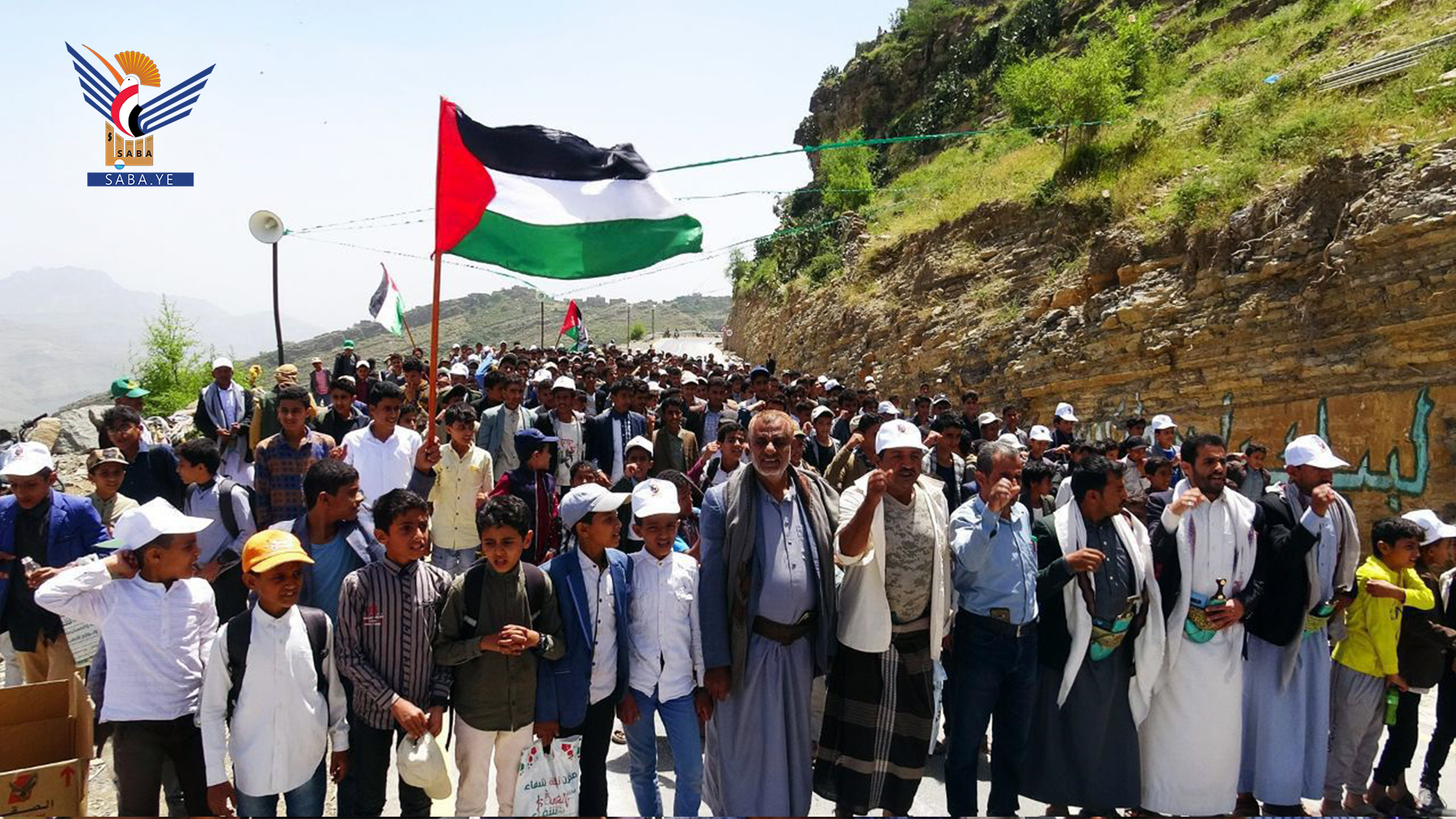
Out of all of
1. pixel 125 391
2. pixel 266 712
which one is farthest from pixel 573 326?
pixel 266 712

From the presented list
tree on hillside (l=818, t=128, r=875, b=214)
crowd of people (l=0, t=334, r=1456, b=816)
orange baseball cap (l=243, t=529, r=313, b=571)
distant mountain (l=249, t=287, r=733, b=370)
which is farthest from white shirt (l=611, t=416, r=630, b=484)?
distant mountain (l=249, t=287, r=733, b=370)

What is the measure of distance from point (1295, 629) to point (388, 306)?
1652 centimetres

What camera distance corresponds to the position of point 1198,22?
67.8 feet

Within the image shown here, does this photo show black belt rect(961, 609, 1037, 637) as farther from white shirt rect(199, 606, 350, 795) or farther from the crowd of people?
white shirt rect(199, 606, 350, 795)

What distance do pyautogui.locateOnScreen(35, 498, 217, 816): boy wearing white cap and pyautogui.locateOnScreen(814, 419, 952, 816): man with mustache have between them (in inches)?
106

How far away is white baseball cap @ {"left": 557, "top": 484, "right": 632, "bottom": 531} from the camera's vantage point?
143 inches

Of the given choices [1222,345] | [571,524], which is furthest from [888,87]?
[571,524]

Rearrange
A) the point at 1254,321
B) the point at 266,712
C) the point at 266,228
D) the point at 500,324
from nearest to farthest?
1. the point at 266,712
2. the point at 1254,321
3. the point at 266,228
4. the point at 500,324

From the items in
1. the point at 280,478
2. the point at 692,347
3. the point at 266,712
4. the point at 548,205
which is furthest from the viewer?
the point at 692,347

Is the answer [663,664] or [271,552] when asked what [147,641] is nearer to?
[271,552]

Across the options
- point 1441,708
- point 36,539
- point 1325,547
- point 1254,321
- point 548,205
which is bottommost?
point 1441,708

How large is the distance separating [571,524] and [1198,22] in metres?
23.1

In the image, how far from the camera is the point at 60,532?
4.34m

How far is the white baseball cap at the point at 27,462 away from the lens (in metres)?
4.26
